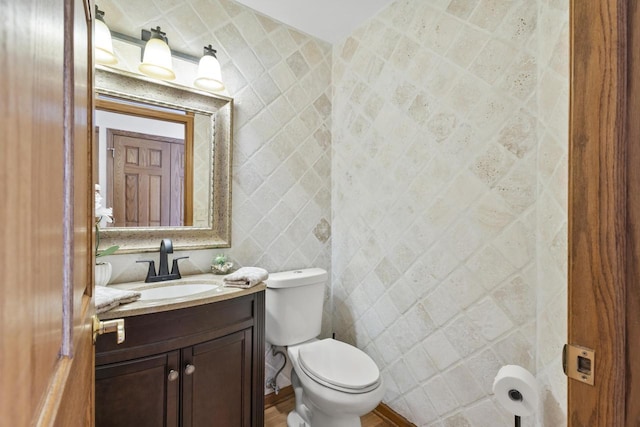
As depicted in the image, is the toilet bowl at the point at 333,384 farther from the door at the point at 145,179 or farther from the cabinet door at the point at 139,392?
the door at the point at 145,179

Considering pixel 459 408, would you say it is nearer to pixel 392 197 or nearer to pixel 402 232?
pixel 402 232

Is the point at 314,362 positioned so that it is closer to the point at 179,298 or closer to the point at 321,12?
the point at 179,298

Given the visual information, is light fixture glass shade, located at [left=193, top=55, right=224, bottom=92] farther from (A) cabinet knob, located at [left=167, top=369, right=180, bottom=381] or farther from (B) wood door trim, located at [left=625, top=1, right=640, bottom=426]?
(B) wood door trim, located at [left=625, top=1, right=640, bottom=426]

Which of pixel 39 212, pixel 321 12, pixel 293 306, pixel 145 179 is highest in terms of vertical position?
pixel 321 12

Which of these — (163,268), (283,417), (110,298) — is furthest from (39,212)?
(283,417)

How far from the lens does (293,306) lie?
5.78ft

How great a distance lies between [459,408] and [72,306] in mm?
1666

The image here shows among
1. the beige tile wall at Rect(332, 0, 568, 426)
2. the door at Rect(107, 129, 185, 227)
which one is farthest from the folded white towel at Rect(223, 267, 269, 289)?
the beige tile wall at Rect(332, 0, 568, 426)

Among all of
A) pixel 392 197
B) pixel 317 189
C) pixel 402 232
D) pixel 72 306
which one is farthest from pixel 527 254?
pixel 72 306

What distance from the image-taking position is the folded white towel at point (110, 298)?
3.32 feet

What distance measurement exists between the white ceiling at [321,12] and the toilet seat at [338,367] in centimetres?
196

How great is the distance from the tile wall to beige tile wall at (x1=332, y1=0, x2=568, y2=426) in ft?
0.64

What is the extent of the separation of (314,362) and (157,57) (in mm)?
1669

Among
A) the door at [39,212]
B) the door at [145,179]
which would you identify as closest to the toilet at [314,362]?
the door at [145,179]
